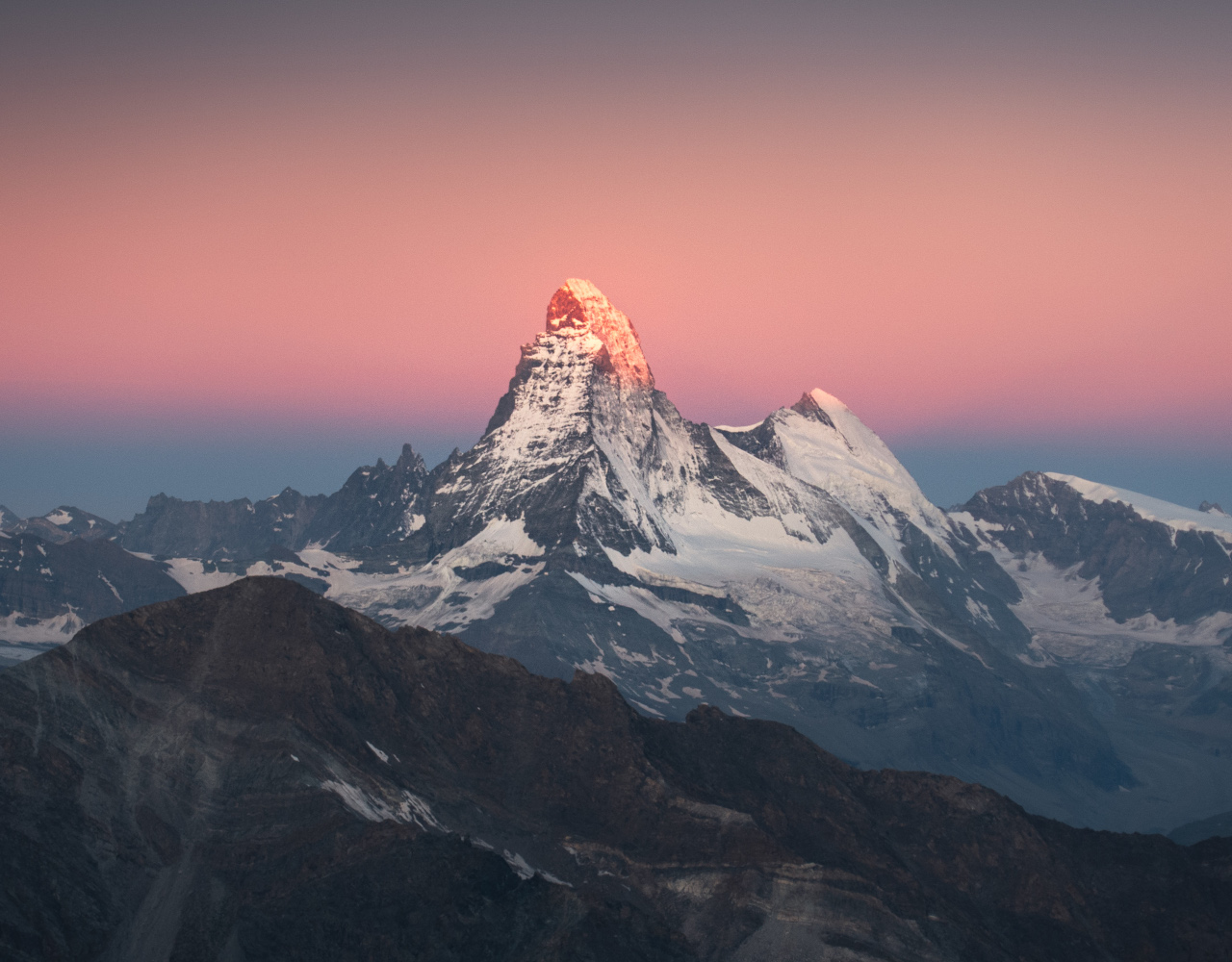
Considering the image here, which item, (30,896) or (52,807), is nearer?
(30,896)

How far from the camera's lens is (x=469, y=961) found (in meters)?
188

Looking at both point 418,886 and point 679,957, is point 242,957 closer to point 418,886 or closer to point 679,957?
point 418,886

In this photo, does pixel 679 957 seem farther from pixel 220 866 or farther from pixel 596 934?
pixel 220 866

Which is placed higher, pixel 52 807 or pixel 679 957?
pixel 52 807

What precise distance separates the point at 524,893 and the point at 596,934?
37.1 ft

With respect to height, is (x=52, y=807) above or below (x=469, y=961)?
above

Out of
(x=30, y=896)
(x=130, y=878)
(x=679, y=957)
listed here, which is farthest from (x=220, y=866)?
(x=679, y=957)

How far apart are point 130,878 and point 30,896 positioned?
14612 millimetres

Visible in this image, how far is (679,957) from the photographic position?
19912cm

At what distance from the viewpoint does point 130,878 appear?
19312 centimetres

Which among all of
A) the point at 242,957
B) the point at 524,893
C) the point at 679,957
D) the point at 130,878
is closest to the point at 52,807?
the point at 130,878

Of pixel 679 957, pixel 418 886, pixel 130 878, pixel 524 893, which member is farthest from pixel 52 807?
pixel 679 957

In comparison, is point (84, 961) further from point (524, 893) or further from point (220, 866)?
point (524, 893)

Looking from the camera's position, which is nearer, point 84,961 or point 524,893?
point 84,961
